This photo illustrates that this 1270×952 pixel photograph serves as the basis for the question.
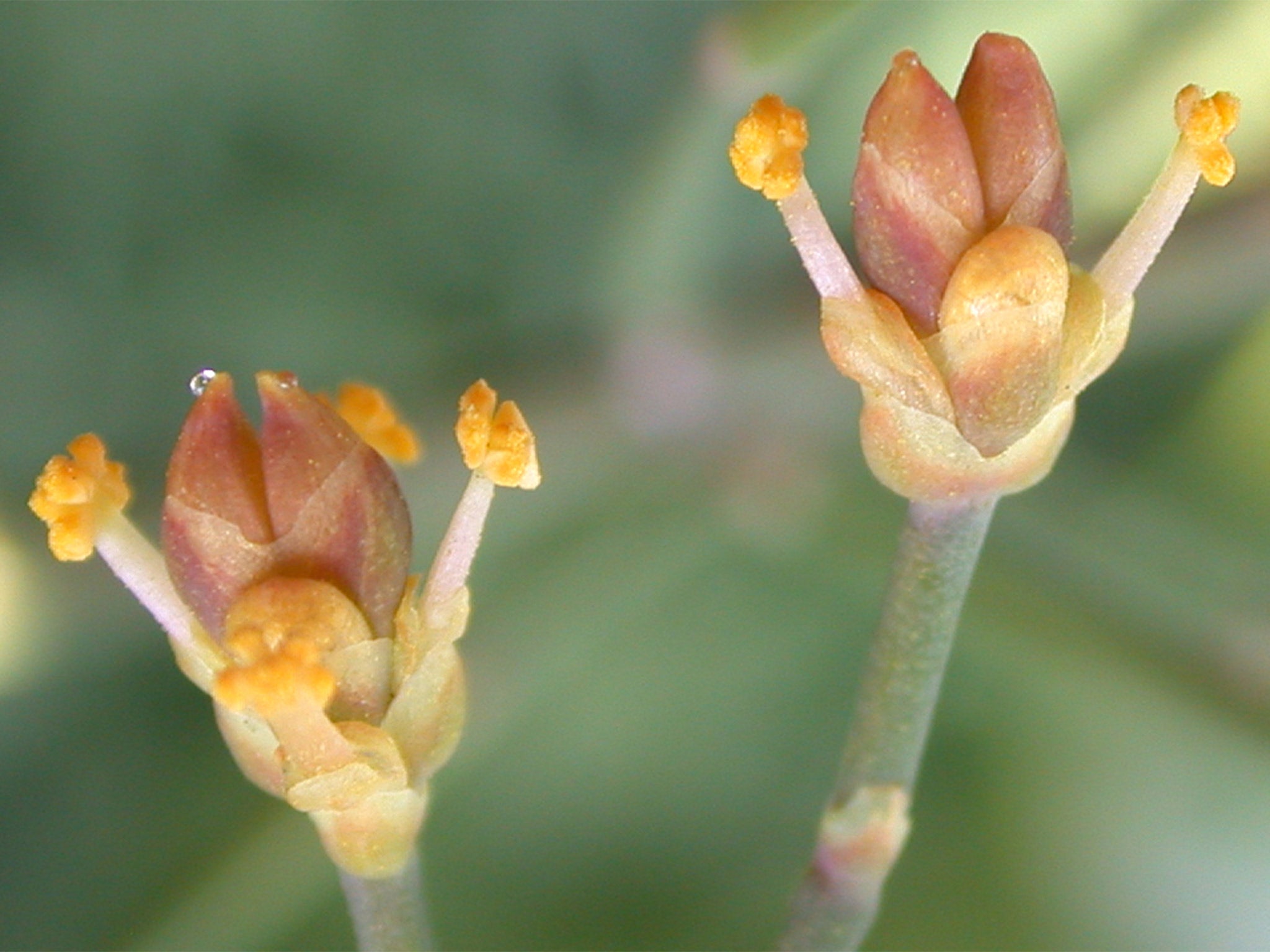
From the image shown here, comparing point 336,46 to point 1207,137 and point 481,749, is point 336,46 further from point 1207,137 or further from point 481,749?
point 1207,137

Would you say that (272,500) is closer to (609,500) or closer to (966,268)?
(966,268)

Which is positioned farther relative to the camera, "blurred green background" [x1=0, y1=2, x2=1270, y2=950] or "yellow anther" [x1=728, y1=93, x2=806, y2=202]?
"blurred green background" [x1=0, y1=2, x2=1270, y2=950]

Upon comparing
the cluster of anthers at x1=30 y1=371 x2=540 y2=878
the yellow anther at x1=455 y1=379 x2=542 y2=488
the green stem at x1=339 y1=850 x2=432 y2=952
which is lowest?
the green stem at x1=339 y1=850 x2=432 y2=952

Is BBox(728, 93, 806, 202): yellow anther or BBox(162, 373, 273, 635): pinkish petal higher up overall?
BBox(728, 93, 806, 202): yellow anther

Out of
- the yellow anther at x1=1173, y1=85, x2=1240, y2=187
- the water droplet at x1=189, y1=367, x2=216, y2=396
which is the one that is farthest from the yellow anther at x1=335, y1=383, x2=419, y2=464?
the yellow anther at x1=1173, y1=85, x2=1240, y2=187

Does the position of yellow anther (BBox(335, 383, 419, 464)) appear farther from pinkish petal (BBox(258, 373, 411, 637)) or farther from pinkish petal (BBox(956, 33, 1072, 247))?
pinkish petal (BBox(956, 33, 1072, 247))

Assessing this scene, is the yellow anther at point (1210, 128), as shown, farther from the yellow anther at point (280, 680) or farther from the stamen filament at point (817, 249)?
the yellow anther at point (280, 680)

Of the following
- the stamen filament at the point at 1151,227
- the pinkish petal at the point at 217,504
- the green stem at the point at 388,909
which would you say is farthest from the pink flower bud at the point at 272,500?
the stamen filament at the point at 1151,227

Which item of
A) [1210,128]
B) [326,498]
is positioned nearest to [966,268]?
[1210,128]
